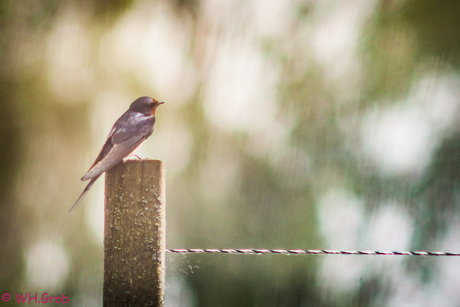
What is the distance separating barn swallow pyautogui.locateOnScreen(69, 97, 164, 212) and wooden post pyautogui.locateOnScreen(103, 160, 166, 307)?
0.94 feet

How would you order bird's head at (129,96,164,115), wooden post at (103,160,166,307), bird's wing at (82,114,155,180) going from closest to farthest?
wooden post at (103,160,166,307)
bird's wing at (82,114,155,180)
bird's head at (129,96,164,115)

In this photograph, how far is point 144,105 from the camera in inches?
123

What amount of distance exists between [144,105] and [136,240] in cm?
174

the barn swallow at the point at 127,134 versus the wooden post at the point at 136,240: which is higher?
the barn swallow at the point at 127,134

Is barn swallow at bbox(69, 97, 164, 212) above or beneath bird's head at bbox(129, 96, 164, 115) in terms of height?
beneath

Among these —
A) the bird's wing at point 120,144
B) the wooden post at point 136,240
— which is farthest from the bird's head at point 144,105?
the wooden post at point 136,240

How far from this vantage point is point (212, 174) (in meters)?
15.3

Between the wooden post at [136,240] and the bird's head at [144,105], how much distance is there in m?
1.49

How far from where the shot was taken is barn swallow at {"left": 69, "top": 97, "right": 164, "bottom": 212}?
200cm

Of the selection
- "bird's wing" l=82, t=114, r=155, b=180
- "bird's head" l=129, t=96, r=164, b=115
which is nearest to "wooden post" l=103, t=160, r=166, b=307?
"bird's wing" l=82, t=114, r=155, b=180

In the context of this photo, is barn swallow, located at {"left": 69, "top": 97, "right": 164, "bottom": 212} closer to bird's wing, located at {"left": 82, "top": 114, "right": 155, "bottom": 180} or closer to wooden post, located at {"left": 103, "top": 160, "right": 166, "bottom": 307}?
bird's wing, located at {"left": 82, "top": 114, "right": 155, "bottom": 180}

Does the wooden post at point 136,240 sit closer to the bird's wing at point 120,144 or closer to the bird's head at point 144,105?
the bird's wing at point 120,144

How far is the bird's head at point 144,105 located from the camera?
3.07m

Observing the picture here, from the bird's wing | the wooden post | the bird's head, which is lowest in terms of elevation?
the wooden post
